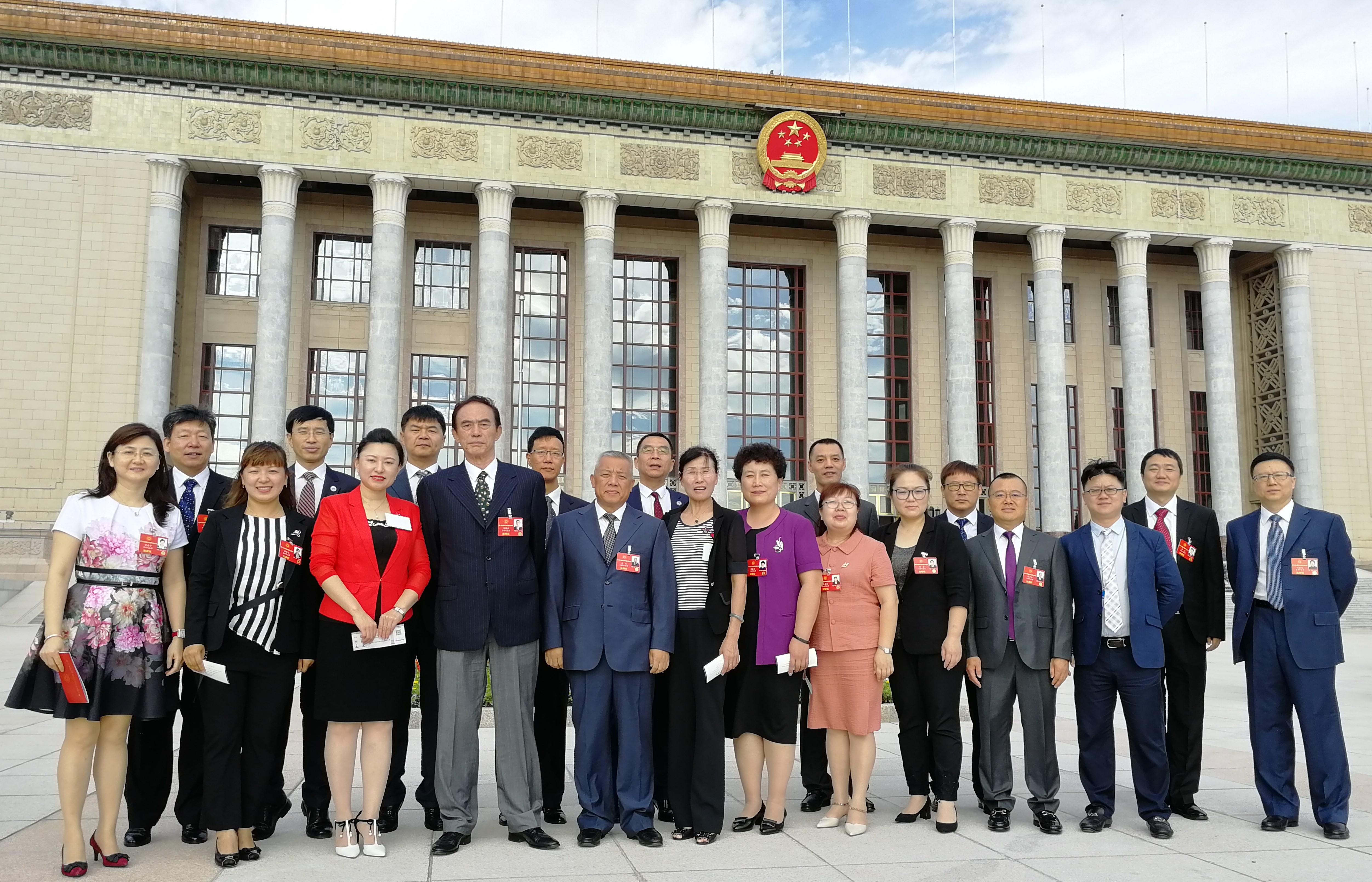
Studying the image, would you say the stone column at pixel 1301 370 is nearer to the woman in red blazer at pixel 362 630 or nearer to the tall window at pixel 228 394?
the tall window at pixel 228 394

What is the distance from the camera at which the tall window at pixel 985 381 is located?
2886 cm

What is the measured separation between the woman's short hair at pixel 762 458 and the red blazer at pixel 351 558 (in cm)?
191

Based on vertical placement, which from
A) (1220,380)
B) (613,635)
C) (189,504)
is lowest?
(613,635)

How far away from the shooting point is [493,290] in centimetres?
2358

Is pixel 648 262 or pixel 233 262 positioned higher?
pixel 648 262

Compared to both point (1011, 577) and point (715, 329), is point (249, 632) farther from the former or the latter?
point (715, 329)

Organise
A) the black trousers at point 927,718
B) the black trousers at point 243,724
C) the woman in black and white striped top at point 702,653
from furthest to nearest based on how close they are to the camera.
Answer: the black trousers at point 927,718 → the woman in black and white striped top at point 702,653 → the black trousers at point 243,724

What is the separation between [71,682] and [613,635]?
2525mm

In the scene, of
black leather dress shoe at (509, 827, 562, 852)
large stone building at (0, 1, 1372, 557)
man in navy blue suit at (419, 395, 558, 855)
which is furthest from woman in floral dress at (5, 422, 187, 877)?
large stone building at (0, 1, 1372, 557)

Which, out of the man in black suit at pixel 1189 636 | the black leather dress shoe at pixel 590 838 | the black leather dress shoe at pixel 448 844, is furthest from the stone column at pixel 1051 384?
the black leather dress shoe at pixel 448 844

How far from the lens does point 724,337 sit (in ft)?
80.9

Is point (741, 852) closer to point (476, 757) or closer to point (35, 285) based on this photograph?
point (476, 757)

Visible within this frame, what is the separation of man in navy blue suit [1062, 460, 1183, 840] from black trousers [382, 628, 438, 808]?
11.8 feet

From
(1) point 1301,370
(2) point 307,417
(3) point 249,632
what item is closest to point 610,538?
(3) point 249,632
